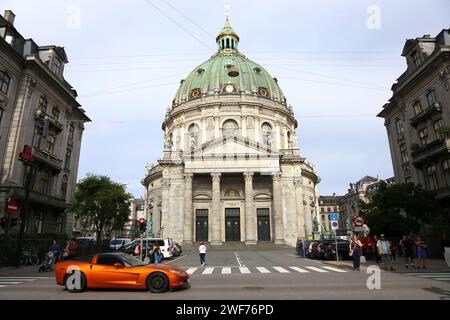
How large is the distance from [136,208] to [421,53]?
344 feet

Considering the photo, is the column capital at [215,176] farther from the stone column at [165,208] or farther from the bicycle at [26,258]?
the bicycle at [26,258]

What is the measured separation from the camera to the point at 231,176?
5003 centimetres

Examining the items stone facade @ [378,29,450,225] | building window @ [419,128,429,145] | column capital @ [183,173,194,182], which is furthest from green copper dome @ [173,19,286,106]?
building window @ [419,128,429,145]

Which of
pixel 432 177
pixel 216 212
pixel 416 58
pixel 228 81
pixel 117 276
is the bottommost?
pixel 117 276

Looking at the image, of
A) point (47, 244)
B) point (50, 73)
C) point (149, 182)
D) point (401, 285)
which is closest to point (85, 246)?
point (47, 244)

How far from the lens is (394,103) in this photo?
38938 mm

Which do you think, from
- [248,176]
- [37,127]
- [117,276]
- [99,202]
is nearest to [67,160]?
[37,127]

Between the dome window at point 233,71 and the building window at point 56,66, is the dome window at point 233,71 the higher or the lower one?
the higher one

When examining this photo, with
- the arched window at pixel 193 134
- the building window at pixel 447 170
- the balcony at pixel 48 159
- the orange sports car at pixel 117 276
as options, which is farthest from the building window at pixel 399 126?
the balcony at pixel 48 159

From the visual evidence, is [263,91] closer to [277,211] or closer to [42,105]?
[277,211]

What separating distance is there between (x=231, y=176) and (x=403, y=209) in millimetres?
27399

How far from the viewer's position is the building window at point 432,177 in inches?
1256

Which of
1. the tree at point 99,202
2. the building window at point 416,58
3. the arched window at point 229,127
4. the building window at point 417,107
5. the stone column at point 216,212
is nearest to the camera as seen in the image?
the tree at point 99,202

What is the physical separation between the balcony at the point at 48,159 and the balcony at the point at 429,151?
38.1 m
